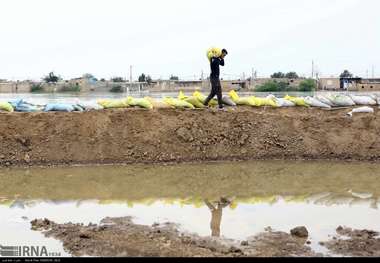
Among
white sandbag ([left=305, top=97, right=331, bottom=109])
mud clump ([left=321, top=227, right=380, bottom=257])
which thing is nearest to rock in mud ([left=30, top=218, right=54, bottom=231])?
mud clump ([left=321, top=227, right=380, bottom=257])

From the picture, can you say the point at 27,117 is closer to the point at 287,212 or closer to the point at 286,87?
the point at 287,212

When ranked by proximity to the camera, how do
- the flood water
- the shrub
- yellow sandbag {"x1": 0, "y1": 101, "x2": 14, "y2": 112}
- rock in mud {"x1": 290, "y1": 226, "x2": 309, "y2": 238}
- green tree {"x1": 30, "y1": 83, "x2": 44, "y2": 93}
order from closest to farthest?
rock in mud {"x1": 290, "y1": 226, "x2": 309, "y2": 238}, the flood water, yellow sandbag {"x1": 0, "y1": 101, "x2": 14, "y2": 112}, the shrub, green tree {"x1": 30, "y1": 83, "x2": 44, "y2": 93}

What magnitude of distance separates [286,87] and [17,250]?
2511 centimetres

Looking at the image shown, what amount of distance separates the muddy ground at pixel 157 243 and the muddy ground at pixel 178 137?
212 inches

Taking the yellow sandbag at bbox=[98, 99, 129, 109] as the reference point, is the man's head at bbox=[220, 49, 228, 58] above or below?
above

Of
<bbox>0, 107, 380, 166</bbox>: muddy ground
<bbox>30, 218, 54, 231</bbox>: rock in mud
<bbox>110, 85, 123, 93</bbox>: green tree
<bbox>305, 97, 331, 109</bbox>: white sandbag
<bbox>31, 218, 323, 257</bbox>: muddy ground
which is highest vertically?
<bbox>110, 85, 123, 93</bbox>: green tree

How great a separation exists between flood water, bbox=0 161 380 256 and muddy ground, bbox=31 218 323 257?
0.20 meters

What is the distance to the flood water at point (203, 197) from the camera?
6762mm

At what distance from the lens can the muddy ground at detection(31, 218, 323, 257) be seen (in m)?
5.25

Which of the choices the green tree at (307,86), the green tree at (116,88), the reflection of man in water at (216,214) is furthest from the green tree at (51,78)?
the reflection of man in water at (216,214)

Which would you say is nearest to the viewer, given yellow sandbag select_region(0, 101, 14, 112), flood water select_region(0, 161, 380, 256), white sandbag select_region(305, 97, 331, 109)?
flood water select_region(0, 161, 380, 256)

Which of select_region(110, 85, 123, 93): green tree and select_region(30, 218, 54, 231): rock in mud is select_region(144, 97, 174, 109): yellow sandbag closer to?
select_region(30, 218, 54, 231): rock in mud

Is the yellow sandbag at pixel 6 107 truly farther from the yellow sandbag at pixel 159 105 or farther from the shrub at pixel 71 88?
the shrub at pixel 71 88

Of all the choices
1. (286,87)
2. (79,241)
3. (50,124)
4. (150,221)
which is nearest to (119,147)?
(50,124)
